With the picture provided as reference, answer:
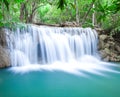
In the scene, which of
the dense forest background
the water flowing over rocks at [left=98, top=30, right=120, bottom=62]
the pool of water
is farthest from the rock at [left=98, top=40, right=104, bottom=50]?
the pool of water

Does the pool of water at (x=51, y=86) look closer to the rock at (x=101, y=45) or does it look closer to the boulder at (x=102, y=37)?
the rock at (x=101, y=45)

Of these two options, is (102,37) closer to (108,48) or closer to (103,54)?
(108,48)

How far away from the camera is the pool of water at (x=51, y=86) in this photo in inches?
198

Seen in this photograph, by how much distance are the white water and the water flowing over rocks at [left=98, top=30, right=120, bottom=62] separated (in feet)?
1.33

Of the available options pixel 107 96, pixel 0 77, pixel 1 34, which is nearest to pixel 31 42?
pixel 1 34

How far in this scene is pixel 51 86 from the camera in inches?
230

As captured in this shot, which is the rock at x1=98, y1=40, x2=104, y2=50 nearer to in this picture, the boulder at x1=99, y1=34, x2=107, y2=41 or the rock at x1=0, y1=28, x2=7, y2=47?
the boulder at x1=99, y1=34, x2=107, y2=41

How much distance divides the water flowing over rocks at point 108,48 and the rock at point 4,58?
6052 millimetres

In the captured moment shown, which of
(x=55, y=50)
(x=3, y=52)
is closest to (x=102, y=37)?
(x=55, y=50)

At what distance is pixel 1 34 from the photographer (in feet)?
29.8

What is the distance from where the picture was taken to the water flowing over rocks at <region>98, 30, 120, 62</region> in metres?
11.9

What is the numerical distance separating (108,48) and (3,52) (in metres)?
6.65

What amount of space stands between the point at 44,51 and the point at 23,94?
5715 mm

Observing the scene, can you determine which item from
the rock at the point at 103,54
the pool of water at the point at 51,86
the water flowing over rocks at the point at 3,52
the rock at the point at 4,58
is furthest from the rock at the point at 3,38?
the rock at the point at 103,54
